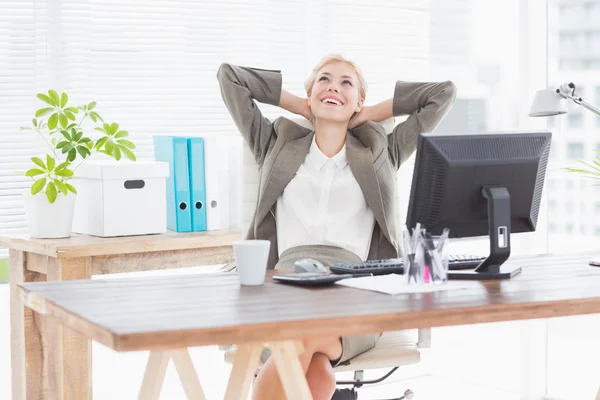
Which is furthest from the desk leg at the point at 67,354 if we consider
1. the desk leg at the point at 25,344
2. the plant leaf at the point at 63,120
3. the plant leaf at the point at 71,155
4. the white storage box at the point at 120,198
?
the plant leaf at the point at 63,120

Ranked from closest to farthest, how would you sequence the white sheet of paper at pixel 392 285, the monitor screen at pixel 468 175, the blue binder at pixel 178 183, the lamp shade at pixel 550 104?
the white sheet of paper at pixel 392 285
the monitor screen at pixel 468 175
the lamp shade at pixel 550 104
the blue binder at pixel 178 183

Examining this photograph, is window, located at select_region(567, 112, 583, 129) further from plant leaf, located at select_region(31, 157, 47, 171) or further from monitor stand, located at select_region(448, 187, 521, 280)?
plant leaf, located at select_region(31, 157, 47, 171)

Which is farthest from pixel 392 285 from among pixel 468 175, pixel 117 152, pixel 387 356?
pixel 117 152

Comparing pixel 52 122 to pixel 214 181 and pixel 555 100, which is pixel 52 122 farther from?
pixel 555 100

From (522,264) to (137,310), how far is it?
44.0 inches

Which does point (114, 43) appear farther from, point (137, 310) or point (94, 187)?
point (137, 310)

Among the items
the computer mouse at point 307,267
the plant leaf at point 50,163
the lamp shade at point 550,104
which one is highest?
the lamp shade at point 550,104

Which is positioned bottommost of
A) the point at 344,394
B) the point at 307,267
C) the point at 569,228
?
the point at 344,394

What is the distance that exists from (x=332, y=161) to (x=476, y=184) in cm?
97

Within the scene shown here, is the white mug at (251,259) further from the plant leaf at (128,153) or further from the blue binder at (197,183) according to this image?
the blue binder at (197,183)

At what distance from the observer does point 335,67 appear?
3.14 metres

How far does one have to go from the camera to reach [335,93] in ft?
10.2

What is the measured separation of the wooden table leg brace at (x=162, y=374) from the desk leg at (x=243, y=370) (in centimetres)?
11

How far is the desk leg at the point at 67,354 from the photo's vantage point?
9.47ft
